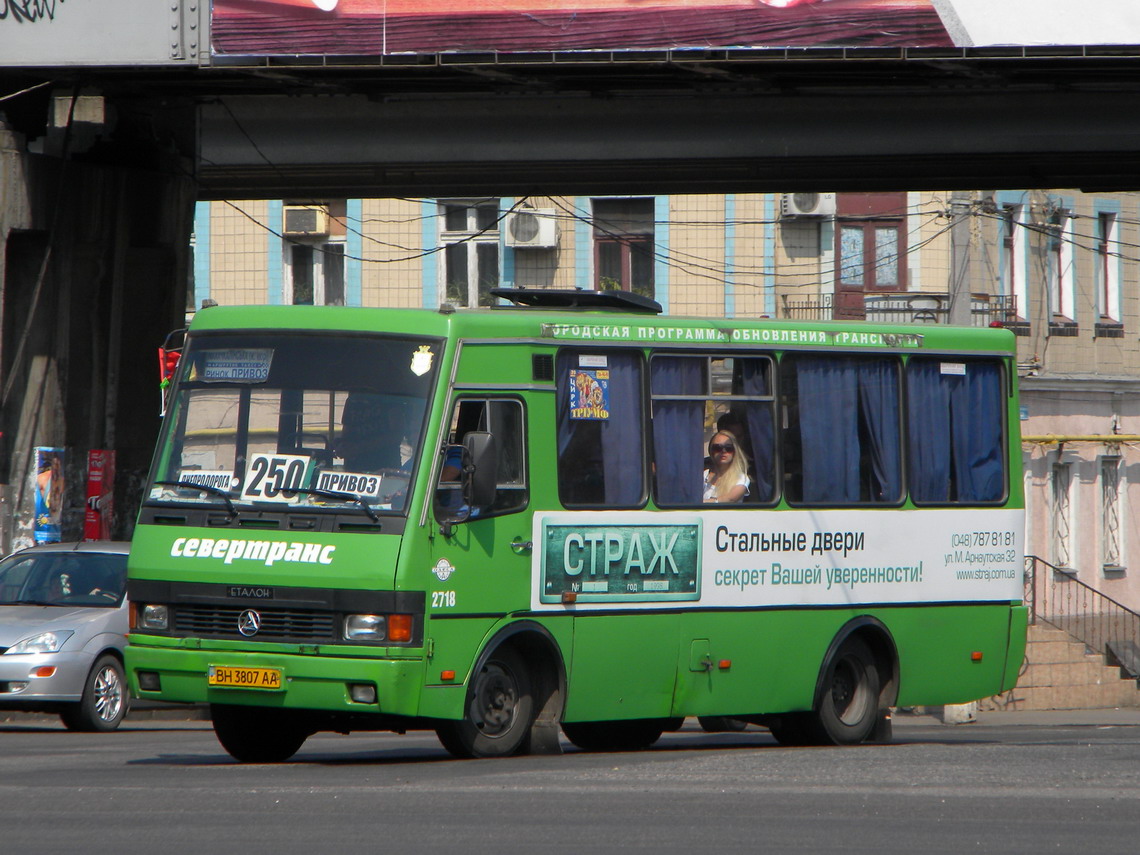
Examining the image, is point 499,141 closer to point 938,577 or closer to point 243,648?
point 938,577

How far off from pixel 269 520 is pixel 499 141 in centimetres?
1239

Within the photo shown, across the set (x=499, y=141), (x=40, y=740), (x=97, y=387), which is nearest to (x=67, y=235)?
(x=97, y=387)

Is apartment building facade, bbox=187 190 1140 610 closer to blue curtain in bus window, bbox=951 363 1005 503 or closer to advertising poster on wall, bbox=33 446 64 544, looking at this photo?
advertising poster on wall, bbox=33 446 64 544

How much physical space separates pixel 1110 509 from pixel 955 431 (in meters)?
24.7

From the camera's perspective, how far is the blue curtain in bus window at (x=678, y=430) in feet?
42.7

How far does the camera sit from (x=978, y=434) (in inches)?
591

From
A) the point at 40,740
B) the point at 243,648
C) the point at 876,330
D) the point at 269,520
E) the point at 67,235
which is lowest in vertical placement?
the point at 40,740

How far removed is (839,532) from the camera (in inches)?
550

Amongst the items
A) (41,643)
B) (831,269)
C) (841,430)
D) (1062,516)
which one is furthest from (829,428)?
(1062,516)

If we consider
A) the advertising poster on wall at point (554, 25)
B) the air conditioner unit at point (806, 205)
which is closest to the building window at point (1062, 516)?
the air conditioner unit at point (806, 205)

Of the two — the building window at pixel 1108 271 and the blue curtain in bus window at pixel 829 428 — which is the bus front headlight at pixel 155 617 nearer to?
the blue curtain in bus window at pixel 829 428

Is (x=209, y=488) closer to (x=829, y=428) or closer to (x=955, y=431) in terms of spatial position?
(x=829, y=428)

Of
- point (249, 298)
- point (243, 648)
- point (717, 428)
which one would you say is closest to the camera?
point (243, 648)

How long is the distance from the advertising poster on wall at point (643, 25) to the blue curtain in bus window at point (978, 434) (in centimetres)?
703
